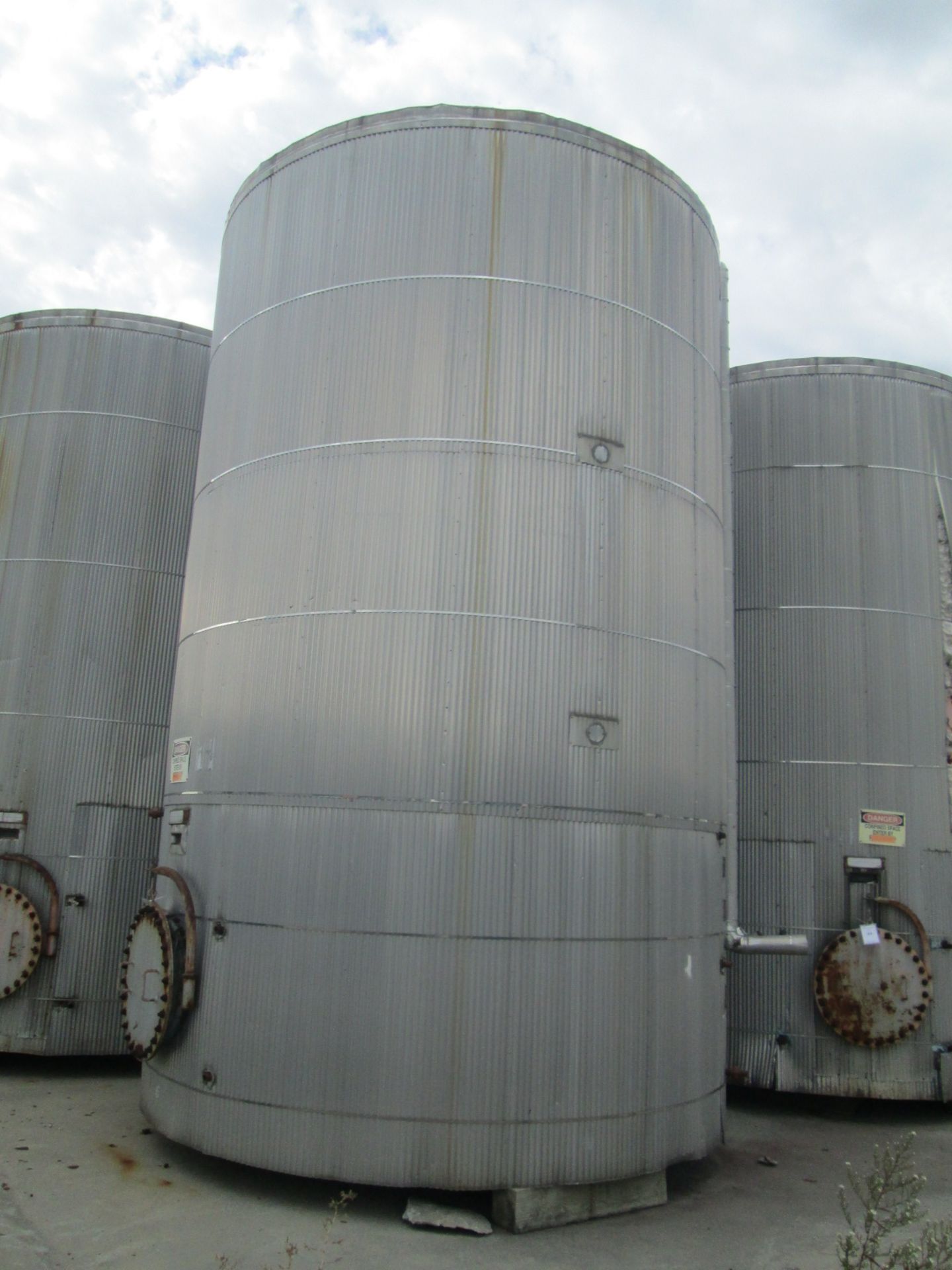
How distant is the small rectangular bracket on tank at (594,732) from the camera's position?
29.7 feet

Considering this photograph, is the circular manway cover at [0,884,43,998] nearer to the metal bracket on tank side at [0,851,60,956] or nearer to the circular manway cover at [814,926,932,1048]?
the metal bracket on tank side at [0,851,60,956]

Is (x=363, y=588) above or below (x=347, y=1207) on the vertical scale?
Answer: above

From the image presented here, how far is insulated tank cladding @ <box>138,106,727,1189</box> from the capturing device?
8461 millimetres

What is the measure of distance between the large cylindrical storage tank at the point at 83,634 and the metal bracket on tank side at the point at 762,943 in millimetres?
7166

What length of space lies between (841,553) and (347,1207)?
32.3ft

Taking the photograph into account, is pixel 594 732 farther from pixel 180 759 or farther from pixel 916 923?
pixel 916 923

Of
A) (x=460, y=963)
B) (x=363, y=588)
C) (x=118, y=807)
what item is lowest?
(x=460, y=963)

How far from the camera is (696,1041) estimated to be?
9.48m

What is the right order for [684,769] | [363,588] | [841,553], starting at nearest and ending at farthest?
[363,588] → [684,769] → [841,553]

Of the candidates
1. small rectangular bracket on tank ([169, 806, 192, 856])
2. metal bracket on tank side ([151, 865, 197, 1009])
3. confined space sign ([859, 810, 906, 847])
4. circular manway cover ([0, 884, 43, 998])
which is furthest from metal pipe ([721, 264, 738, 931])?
circular manway cover ([0, 884, 43, 998])

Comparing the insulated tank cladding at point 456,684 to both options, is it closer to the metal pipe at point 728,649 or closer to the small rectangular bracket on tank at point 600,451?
the small rectangular bracket on tank at point 600,451

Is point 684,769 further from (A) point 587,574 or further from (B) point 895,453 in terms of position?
(B) point 895,453

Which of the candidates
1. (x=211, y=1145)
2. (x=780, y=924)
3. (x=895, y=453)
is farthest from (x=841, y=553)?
(x=211, y=1145)

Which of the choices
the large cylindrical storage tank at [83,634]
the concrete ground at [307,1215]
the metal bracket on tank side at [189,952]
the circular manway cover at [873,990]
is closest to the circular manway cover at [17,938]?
the large cylindrical storage tank at [83,634]
